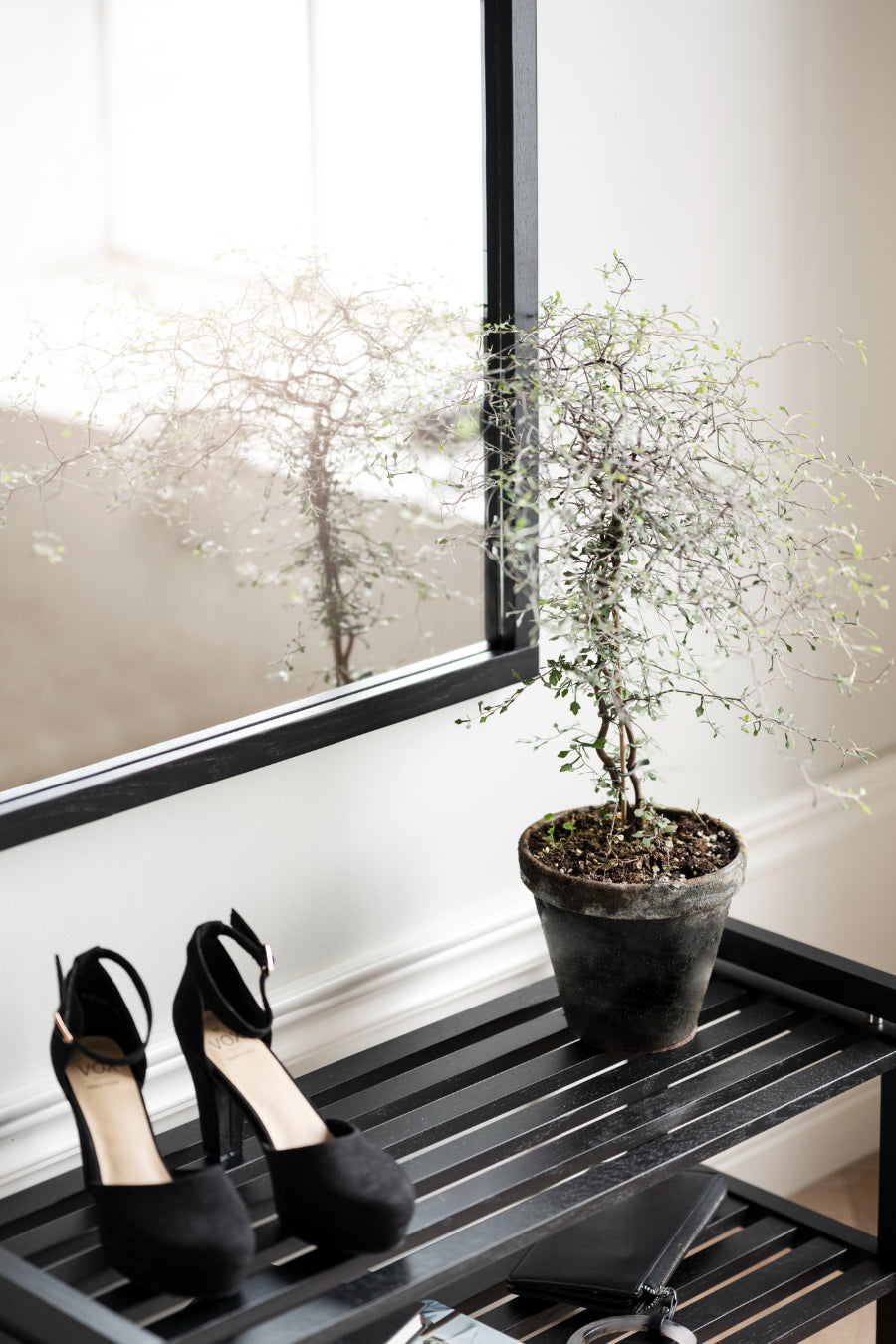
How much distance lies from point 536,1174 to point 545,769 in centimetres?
57

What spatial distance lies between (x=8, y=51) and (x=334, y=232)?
1.13ft

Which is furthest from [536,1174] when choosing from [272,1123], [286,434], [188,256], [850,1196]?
[850,1196]

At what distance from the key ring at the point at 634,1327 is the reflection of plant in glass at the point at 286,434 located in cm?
66

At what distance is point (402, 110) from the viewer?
141cm

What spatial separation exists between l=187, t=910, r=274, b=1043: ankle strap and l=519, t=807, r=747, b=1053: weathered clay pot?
0.28 metres

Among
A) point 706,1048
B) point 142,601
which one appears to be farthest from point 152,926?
point 706,1048

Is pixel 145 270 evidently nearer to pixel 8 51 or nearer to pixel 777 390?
pixel 8 51

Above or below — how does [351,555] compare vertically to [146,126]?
below

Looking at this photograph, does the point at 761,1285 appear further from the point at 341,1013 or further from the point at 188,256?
the point at 188,256

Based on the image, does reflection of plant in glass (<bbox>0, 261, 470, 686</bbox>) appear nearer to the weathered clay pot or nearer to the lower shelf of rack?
the weathered clay pot

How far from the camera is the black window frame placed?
1.32 metres

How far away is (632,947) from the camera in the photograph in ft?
4.40

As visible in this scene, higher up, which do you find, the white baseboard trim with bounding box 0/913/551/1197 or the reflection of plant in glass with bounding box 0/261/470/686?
the reflection of plant in glass with bounding box 0/261/470/686

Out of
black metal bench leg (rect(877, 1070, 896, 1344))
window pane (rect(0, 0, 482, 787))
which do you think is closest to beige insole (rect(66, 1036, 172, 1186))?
window pane (rect(0, 0, 482, 787))
